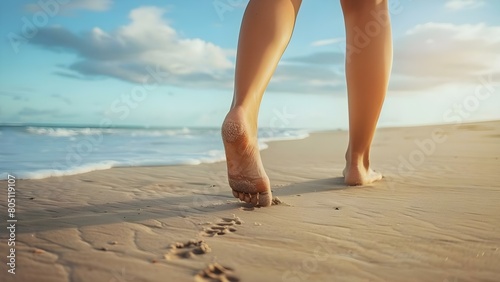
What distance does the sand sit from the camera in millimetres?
926

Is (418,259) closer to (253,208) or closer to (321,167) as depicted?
(253,208)

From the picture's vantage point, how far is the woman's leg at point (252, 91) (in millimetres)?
1502

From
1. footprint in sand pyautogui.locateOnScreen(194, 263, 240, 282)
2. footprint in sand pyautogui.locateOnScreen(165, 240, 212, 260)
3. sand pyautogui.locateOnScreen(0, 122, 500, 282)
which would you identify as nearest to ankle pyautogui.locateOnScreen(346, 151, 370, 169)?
sand pyautogui.locateOnScreen(0, 122, 500, 282)

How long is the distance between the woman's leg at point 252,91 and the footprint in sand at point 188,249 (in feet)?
1.48

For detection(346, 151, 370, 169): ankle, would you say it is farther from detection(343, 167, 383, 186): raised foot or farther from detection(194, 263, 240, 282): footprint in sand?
detection(194, 263, 240, 282): footprint in sand

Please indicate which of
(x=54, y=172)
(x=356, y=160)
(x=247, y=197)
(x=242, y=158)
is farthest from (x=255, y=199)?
(x=54, y=172)

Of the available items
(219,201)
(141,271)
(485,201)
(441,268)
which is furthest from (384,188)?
(141,271)

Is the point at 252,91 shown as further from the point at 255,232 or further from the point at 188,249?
the point at 188,249

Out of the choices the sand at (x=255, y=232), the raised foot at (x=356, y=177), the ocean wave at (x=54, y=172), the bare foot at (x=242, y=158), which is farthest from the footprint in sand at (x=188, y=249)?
the ocean wave at (x=54, y=172)

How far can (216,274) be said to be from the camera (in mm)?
914

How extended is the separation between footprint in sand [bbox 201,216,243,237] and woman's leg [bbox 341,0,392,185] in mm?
936

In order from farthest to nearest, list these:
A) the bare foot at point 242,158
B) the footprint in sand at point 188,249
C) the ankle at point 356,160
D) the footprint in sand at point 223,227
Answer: the ankle at point 356,160
the bare foot at point 242,158
the footprint in sand at point 223,227
the footprint in sand at point 188,249

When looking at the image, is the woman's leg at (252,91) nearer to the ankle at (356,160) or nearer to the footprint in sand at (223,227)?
the footprint in sand at (223,227)

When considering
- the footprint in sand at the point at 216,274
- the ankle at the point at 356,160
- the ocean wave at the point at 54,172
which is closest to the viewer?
the footprint in sand at the point at 216,274
